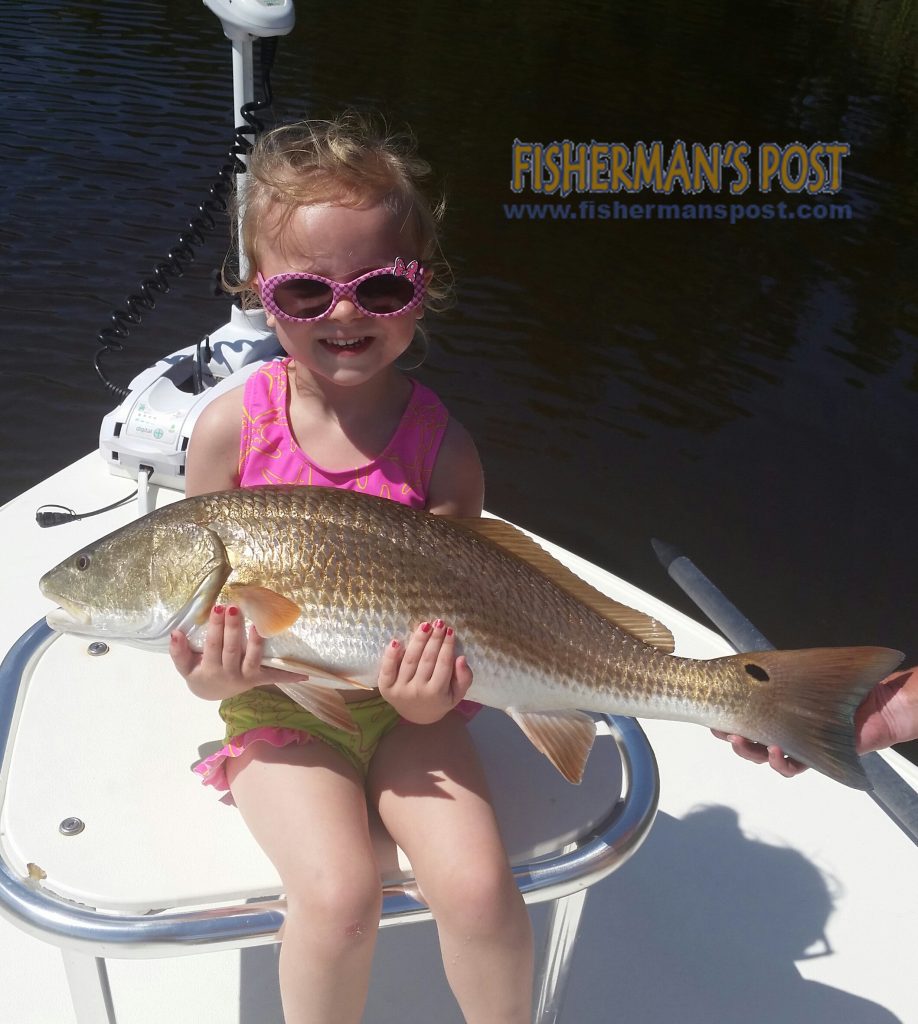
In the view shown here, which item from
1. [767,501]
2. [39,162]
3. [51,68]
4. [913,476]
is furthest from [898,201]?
[51,68]

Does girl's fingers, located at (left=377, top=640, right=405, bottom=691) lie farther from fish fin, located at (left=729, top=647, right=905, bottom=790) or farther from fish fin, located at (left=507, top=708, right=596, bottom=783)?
fish fin, located at (left=729, top=647, right=905, bottom=790)

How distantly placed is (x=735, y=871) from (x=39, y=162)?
1150cm

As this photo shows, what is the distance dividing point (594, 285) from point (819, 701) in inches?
368

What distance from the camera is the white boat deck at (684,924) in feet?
7.84

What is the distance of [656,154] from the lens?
14.4 metres

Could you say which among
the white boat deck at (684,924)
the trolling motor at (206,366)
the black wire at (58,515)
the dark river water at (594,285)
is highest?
the trolling motor at (206,366)

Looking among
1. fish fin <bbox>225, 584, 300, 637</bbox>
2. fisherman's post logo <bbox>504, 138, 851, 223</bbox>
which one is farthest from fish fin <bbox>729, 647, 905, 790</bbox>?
fisherman's post logo <bbox>504, 138, 851, 223</bbox>

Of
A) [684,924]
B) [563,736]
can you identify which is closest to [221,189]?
[563,736]

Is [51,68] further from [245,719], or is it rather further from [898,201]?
[245,719]

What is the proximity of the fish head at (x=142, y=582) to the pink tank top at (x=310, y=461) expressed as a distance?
41cm

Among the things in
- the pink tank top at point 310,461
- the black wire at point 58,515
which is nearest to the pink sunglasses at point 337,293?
the pink tank top at point 310,461

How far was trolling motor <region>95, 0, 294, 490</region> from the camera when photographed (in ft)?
11.4

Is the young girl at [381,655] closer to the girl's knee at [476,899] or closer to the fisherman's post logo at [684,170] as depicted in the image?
the girl's knee at [476,899]

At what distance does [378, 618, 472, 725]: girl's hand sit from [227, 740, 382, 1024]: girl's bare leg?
0.85 ft
